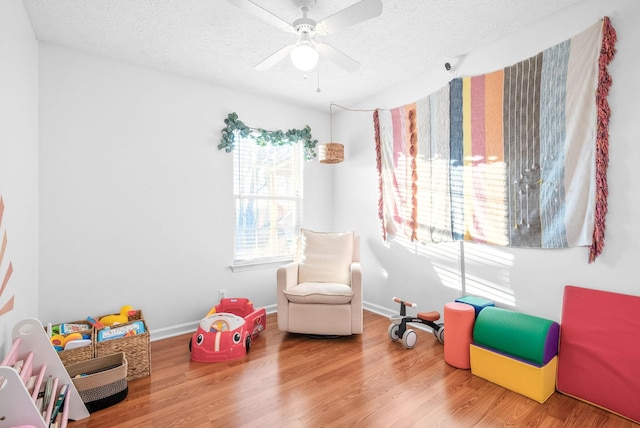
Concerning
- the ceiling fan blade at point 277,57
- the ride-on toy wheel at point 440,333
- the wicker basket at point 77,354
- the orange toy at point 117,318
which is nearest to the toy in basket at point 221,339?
the orange toy at point 117,318

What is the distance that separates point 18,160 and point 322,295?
7.32 feet

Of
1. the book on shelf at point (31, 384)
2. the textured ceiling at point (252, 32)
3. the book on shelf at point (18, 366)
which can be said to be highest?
the textured ceiling at point (252, 32)

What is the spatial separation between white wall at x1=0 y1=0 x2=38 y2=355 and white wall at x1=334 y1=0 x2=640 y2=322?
2906 millimetres

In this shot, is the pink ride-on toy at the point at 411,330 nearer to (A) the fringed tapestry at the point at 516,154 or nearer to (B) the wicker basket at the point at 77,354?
(A) the fringed tapestry at the point at 516,154

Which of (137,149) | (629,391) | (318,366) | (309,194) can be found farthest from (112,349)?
(629,391)

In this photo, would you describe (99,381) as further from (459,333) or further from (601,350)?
(601,350)

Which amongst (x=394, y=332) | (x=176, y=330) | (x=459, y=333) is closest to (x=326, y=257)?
(x=394, y=332)

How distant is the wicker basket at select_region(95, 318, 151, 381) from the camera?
7.14 ft

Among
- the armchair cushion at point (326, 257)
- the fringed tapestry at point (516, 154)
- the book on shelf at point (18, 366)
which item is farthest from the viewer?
the armchair cushion at point (326, 257)

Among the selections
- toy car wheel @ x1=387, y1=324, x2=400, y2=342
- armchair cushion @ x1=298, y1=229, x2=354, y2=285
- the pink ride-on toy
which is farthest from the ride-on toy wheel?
armchair cushion @ x1=298, y1=229, x2=354, y2=285

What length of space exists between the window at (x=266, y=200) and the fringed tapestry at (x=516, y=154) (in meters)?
1.24

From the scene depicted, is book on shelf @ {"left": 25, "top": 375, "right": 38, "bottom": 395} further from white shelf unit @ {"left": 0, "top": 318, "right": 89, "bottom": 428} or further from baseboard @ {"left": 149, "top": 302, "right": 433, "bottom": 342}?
baseboard @ {"left": 149, "top": 302, "right": 433, "bottom": 342}

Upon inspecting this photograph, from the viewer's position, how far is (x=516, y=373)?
2014 mm

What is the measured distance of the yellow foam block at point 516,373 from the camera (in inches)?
75.6
